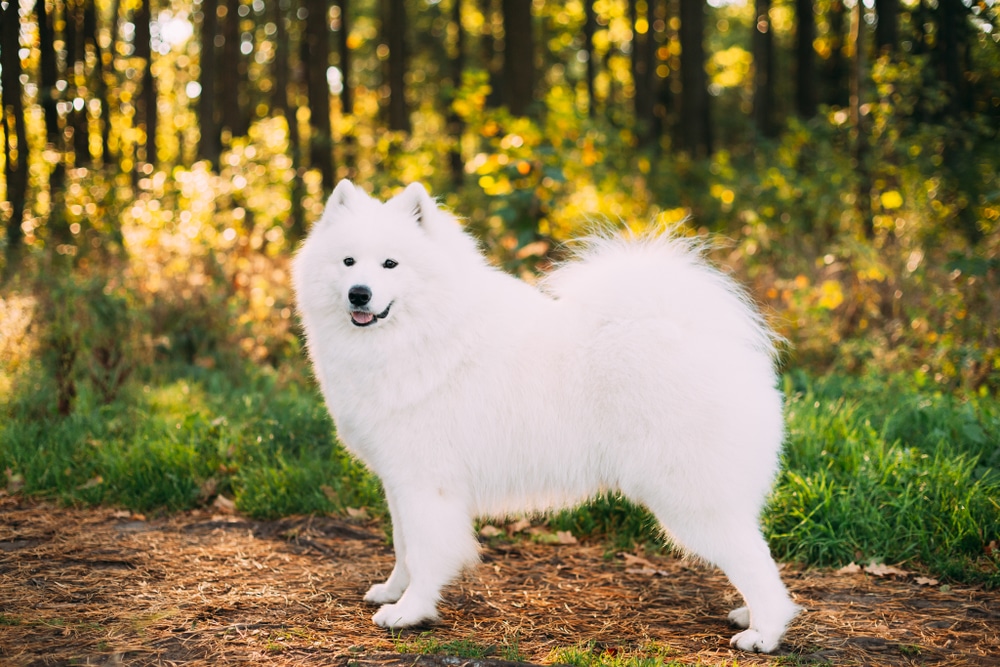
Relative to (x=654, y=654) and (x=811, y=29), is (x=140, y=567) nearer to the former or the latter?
(x=654, y=654)

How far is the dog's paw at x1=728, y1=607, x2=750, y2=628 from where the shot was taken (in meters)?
3.32

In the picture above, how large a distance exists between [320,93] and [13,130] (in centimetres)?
519

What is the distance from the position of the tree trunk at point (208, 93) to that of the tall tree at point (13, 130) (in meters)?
3.32

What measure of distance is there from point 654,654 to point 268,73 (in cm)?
2628

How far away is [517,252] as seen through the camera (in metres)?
7.12

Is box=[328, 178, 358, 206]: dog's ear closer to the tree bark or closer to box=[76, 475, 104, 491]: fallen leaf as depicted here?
box=[76, 475, 104, 491]: fallen leaf

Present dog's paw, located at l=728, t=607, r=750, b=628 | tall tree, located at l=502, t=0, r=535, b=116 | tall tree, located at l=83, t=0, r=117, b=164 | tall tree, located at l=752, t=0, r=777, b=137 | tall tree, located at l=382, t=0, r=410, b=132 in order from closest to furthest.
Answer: dog's paw, located at l=728, t=607, r=750, b=628 → tall tree, located at l=502, t=0, r=535, b=116 → tall tree, located at l=83, t=0, r=117, b=164 → tall tree, located at l=382, t=0, r=410, b=132 → tall tree, located at l=752, t=0, r=777, b=137

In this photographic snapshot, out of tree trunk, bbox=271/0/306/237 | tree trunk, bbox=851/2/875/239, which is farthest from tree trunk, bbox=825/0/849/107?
tree trunk, bbox=271/0/306/237

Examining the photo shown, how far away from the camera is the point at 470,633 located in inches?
126

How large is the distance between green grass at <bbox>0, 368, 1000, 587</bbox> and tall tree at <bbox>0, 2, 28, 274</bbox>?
353cm

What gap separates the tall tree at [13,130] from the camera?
23.3 ft

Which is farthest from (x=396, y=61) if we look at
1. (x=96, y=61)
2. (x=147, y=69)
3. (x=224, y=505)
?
(x=224, y=505)

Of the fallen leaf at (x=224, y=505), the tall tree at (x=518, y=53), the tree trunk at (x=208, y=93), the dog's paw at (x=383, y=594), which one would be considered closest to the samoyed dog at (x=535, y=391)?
A: the dog's paw at (x=383, y=594)

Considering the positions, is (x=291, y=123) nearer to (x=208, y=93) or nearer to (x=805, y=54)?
(x=208, y=93)
